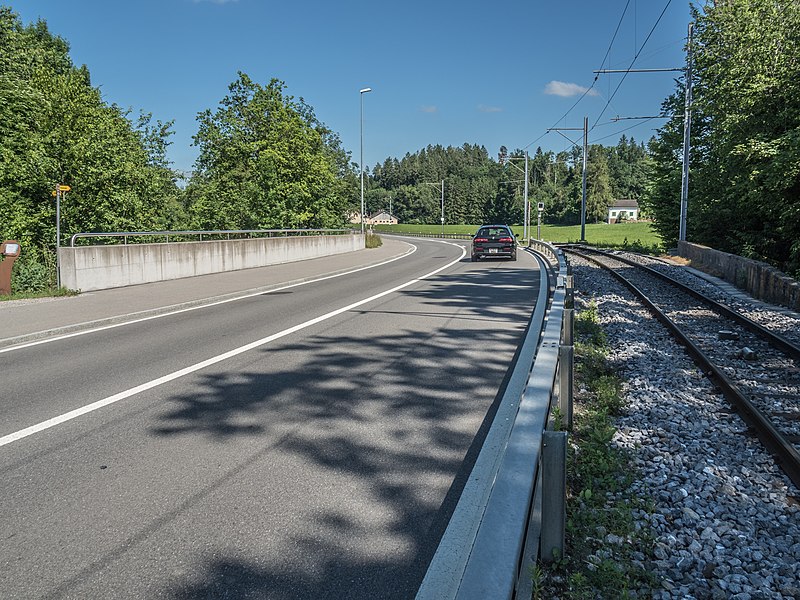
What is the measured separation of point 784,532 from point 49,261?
16.0 metres

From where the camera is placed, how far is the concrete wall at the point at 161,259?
48.9 feet

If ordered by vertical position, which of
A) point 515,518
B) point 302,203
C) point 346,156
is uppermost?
point 346,156

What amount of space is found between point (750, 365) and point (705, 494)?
15.4ft

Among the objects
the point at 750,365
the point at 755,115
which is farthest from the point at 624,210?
the point at 750,365

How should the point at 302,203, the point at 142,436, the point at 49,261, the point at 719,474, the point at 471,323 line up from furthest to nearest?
the point at 302,203 < the point at 49,261 < the point at 471,323 < the point at 142,436 < the point at 719,474

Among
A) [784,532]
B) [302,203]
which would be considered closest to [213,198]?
[302,203]

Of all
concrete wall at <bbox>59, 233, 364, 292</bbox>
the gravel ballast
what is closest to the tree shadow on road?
the gravel ballast

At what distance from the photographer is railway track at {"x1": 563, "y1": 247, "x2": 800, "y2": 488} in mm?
5277

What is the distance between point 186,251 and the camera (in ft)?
63.1

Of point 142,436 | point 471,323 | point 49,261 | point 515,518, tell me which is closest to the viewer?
point 515,518

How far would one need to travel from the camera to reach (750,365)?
8.05m

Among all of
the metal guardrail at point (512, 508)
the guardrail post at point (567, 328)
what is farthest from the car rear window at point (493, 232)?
the metal guardrail at point (512, 508)

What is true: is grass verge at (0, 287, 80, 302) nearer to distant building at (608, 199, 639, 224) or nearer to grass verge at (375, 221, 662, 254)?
grass verge at (375, 221, 662, 254)

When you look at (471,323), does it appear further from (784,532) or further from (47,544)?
(47,544)
